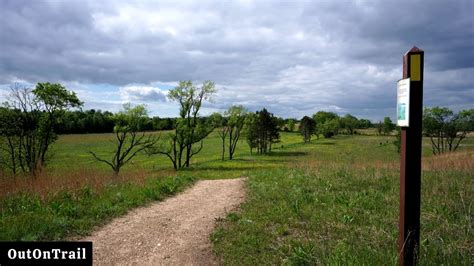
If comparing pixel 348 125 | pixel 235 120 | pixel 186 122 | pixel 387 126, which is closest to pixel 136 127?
pixel 186 122

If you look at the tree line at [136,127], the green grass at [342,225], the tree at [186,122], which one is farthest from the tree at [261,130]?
the green grass at [342,225]

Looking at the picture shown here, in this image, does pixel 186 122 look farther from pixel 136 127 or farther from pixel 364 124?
pixel 364 124

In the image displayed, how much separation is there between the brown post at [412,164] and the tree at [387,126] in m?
118

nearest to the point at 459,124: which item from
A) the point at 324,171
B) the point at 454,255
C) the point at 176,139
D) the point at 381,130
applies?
the point at 176,139

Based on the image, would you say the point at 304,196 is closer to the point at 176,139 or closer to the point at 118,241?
the point at 118,241

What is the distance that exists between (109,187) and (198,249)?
5.99 metres

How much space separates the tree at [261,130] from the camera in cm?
6260

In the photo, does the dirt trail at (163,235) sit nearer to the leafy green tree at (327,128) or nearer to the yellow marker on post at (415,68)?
the yellow marker on post at (415,68)

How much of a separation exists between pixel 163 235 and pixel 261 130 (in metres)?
59.4

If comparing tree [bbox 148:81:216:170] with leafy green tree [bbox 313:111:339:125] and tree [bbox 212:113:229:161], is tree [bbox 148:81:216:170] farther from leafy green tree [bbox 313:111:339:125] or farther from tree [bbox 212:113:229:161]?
leafy green tree [bbox 313:111:339:125]

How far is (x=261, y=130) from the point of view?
65.4 m

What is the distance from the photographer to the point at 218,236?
6.13 metres

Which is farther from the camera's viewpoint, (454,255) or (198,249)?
(198,249)

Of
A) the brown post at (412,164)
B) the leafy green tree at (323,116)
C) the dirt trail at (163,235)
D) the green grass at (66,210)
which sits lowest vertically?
the dirt trail at (163,235)
